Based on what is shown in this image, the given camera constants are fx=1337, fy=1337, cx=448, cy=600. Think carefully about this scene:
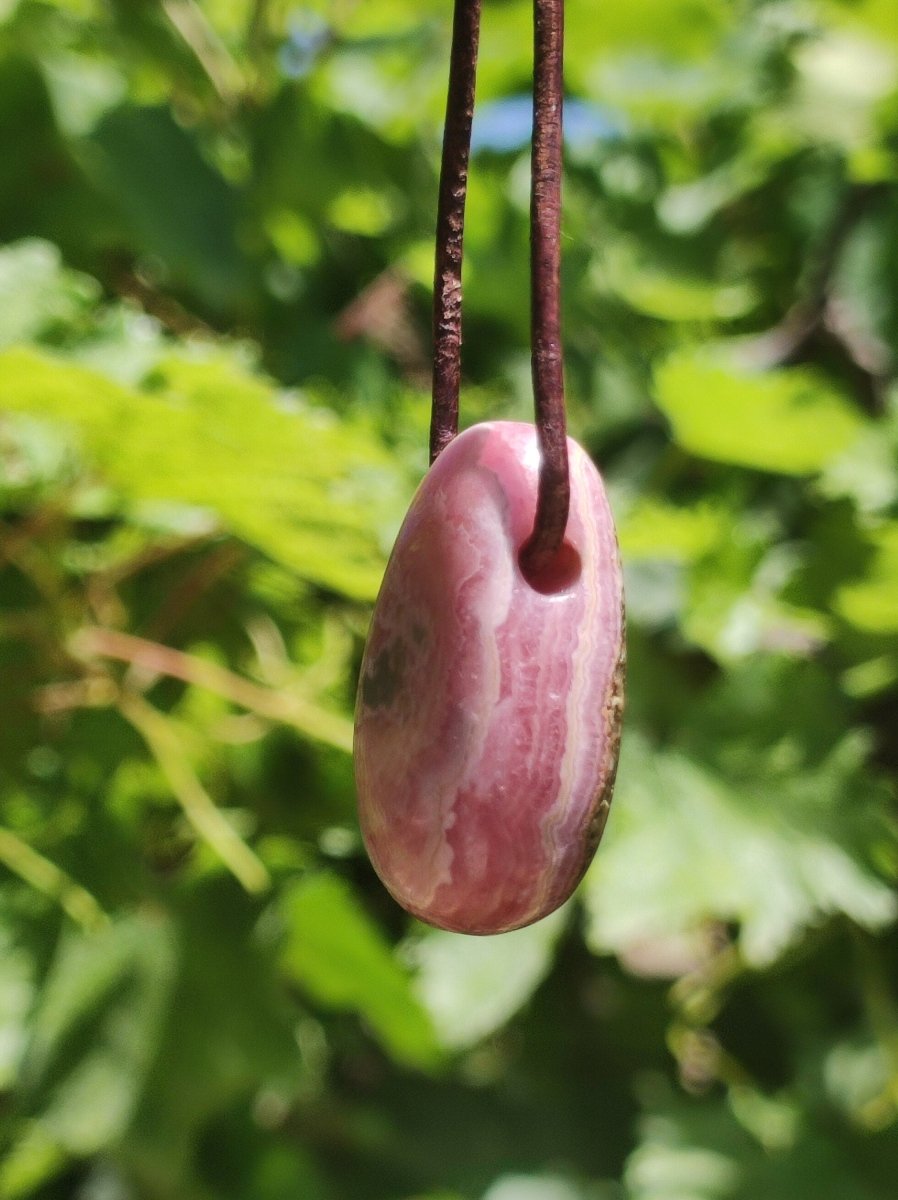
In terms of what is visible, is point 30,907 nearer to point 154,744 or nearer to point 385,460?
point 154,744

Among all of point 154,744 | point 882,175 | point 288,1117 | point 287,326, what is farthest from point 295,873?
point 882,175

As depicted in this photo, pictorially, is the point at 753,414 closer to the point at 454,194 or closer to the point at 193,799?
the point at 193,799

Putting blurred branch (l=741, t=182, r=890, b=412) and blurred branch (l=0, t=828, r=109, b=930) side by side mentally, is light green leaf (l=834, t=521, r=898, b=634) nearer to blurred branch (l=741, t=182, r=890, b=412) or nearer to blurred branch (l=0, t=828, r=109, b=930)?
blurred branch (l=741, t=182, r=890, b=412)

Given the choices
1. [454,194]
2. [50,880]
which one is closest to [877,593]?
[50,880]

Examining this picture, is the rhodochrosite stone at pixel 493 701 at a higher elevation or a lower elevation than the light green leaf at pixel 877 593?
higher

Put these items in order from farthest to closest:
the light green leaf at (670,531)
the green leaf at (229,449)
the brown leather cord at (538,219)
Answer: the light green leaf at (670,531) < the green leaf at (229,449) < the brown leather cord at (538,219)

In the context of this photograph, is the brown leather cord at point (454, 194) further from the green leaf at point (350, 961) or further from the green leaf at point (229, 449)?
the green leaf at point (350, 961)

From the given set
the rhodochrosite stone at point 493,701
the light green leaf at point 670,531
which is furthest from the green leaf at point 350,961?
the rhodochrosite stone at point 493,701

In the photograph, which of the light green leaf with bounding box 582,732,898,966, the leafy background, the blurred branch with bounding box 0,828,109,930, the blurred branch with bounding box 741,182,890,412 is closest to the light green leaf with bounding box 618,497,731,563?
the leafy background
